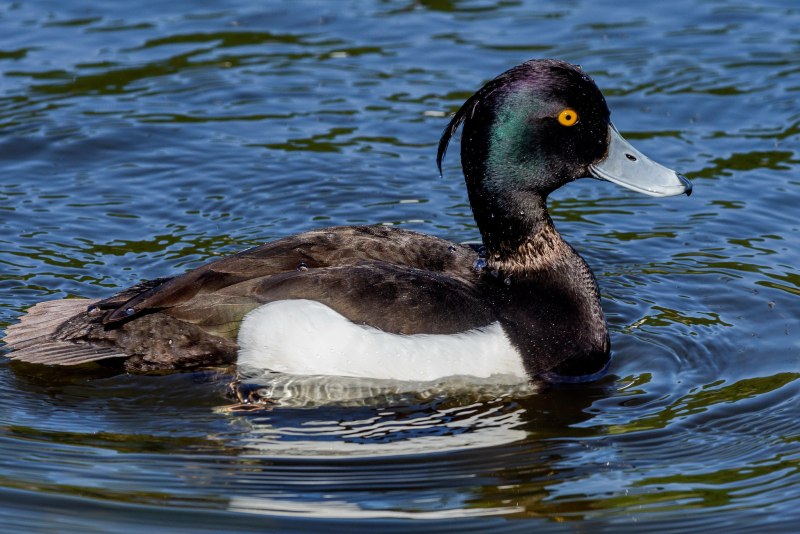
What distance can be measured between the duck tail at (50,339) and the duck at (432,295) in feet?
0.03

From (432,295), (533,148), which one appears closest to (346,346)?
(432,295)

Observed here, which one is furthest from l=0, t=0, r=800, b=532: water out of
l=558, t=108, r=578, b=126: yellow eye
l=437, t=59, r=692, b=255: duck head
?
l=558, t=108, r=578, b=126: yellow eye

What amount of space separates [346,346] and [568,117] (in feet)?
6.09

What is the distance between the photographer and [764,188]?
1011 cm

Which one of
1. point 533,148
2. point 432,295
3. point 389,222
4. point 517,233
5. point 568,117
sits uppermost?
point 568,117

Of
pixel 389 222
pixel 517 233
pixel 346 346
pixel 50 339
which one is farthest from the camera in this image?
pixel 389 222

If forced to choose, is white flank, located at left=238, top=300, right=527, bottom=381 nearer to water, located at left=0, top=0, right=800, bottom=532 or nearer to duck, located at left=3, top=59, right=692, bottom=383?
duck, located at left=3, top=59, right=692, bottom=383

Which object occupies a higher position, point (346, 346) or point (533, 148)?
point (533, 148)

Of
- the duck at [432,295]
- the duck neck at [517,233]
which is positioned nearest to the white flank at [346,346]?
the duck at [432,295]

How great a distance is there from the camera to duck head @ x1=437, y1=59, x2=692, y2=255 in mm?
7633

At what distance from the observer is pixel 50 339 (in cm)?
770

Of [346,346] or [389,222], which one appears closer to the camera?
[346,346]

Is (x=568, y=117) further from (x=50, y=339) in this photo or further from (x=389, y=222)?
(x=50, y=339)

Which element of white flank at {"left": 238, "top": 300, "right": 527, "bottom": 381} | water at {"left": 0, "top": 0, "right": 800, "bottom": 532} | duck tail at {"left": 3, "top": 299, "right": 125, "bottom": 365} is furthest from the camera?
duck tail at {"left": 3, "top": 299, "right": 125, "bottom": 365}
